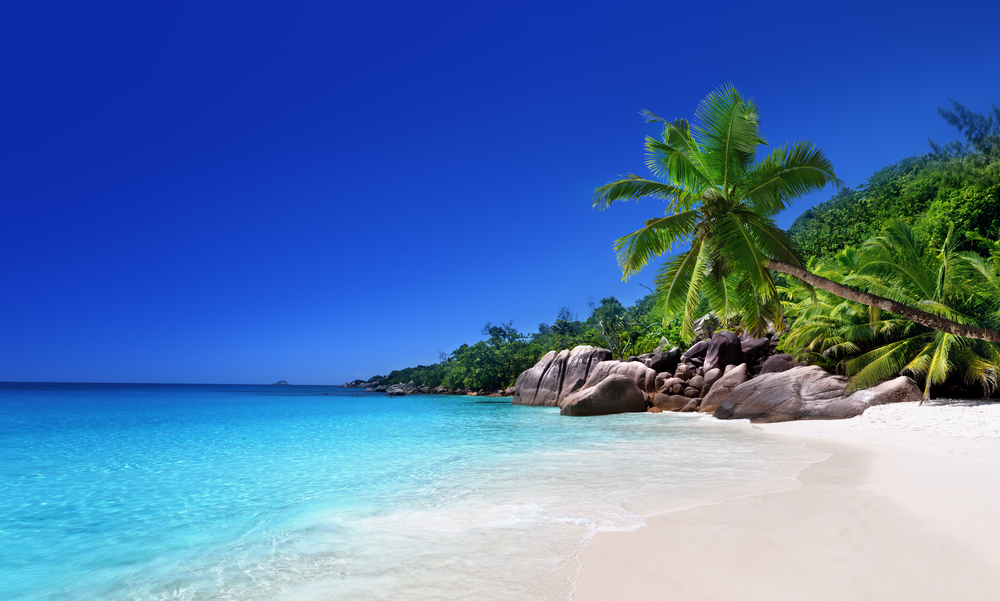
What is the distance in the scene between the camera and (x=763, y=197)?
34.2ft

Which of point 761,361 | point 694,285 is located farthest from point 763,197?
point 761,361

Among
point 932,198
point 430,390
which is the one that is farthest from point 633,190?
point 430,390

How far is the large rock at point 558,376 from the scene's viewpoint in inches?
1082

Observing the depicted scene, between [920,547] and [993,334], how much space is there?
7.52 m

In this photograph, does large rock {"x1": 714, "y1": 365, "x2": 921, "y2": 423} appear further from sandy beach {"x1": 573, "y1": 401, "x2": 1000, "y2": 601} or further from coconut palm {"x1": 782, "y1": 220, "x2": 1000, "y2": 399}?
sandy beach {"x1": 573, "y1": 401, "x2": 1000, "y2": 601}

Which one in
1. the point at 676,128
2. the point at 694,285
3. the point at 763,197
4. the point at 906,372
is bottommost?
the point at 906,372

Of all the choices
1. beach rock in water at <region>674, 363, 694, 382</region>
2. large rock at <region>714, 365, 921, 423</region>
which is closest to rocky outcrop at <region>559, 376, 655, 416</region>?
beach rock in water at <region>674, 363, 694, 382</region>

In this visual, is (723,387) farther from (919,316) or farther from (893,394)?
(919,316)

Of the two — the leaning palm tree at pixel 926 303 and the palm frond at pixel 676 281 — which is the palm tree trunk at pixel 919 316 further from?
the leaning palm tree at pixel 926 303

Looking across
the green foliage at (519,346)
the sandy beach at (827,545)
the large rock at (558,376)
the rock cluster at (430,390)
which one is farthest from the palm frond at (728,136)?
the rock cluster at (430,390)

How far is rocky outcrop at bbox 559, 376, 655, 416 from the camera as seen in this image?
66.3 feet

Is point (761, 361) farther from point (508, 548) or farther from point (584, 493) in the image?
point (508, 548)

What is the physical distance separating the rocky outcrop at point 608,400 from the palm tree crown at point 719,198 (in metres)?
9.44

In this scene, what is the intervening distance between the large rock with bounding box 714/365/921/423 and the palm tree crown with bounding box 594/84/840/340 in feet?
13.3
